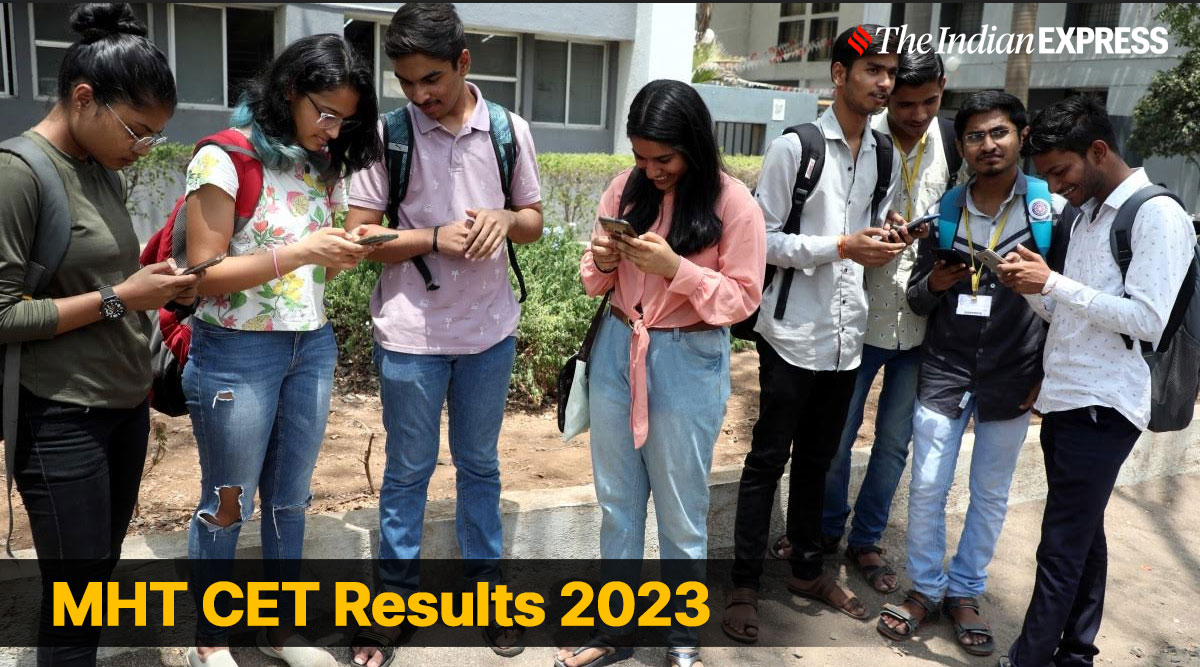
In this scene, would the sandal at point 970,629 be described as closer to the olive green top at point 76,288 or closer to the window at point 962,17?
the olive green top at point 76,288

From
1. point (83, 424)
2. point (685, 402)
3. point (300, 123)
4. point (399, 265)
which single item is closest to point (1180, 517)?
point (685, 402)

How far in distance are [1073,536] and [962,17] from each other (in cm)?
2468

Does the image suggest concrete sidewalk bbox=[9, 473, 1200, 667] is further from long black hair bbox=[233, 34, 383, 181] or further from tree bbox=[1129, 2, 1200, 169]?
tree bbox=[1129, 2, 1200, 169]

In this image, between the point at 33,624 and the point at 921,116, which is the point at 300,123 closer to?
the point at 33,624

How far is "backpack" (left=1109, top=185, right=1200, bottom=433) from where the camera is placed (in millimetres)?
2928

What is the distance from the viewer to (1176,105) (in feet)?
47.8

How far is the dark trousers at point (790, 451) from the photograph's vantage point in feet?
11.2

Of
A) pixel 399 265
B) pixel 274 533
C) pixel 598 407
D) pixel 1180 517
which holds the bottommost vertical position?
pixel 1180 517

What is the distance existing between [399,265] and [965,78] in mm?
24065

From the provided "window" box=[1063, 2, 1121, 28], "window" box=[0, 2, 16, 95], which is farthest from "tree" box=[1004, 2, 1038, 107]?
"window" box=[1063, 2, 1121, 28]

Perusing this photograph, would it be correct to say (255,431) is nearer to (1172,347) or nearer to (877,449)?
(877,449)

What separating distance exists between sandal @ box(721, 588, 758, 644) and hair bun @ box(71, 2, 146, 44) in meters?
2.73

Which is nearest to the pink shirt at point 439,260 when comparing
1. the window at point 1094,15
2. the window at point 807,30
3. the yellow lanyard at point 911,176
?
the yellow lanyard at point 911,176

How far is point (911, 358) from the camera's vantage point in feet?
12.2
